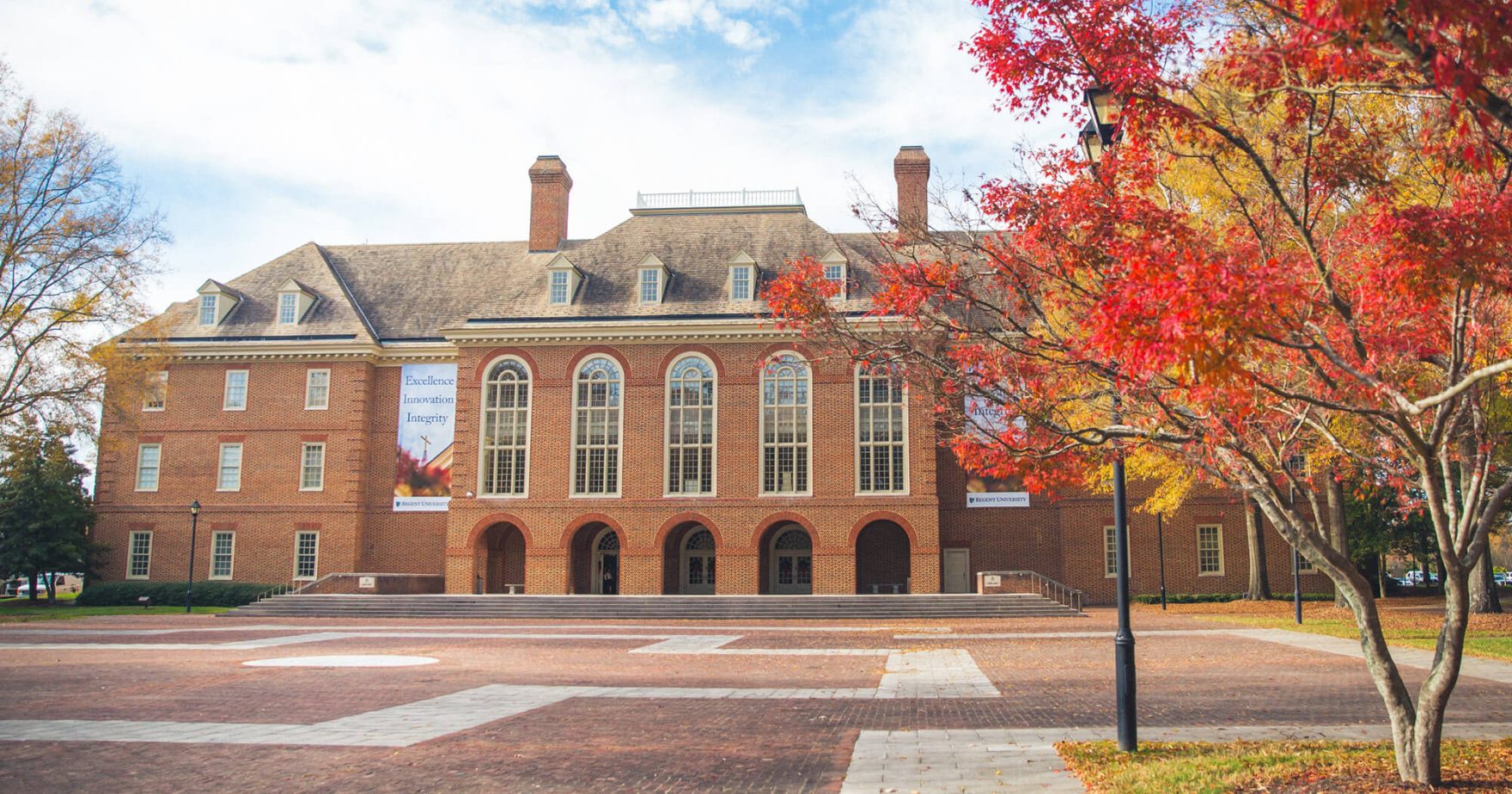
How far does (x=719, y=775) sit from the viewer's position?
845cm

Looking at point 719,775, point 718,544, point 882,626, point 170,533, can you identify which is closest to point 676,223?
point 718,544

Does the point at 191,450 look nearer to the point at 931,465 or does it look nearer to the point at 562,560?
the point at 562,560

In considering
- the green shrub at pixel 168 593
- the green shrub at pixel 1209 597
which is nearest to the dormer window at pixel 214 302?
the green shrub at pixel 168 593

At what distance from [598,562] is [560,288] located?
10.3m

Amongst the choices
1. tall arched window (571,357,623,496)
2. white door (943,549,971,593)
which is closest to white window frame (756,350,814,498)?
tall arched window (571,357,623,496)

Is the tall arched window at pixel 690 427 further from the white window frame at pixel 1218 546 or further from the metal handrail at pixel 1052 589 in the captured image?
the white window frame at pixel 1218 546

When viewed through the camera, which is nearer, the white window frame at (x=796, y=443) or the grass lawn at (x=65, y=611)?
the grass lawn at (x=65, y=611)

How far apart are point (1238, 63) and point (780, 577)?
33369mm

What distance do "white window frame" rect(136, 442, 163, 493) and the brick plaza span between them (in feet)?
66.2

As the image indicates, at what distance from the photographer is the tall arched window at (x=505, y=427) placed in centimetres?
3719

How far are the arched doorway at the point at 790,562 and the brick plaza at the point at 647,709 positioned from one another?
16152 millimetres

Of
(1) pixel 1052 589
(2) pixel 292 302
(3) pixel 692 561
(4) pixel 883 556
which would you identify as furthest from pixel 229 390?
(1) pixel 1052 589

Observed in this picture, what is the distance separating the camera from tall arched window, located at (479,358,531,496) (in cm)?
3719

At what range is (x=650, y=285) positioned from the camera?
3819 centimetres
